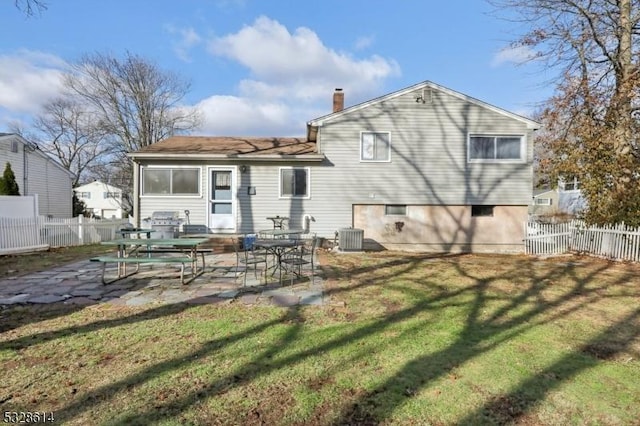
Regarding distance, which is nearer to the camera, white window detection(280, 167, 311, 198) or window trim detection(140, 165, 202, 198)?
window trim detection(140, 165, 202, 198)

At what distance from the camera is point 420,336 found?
449 cm

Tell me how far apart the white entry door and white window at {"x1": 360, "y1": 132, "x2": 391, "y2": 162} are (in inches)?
183

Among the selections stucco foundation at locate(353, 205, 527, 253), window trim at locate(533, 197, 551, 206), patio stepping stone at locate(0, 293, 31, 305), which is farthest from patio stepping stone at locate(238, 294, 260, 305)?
window trim at locate(533, 197, 551, 206)

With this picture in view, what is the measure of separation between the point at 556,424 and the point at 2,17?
10640mm

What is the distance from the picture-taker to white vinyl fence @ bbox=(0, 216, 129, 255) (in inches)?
465

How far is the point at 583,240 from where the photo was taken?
12883 mm

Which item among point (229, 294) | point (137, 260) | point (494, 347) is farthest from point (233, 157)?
point (494, 347)

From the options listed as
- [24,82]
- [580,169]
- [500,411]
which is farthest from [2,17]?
[24,82]

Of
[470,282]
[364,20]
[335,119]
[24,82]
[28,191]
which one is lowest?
[470,282]

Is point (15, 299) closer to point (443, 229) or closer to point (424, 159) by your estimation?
point (424, 159)

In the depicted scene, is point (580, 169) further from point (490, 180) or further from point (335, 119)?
point (335, 119)

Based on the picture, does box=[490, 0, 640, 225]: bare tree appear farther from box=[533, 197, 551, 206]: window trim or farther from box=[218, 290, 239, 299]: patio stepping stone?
box=[533, 197, 551, 206]: window trim

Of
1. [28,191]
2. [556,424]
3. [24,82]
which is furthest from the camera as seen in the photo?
[24,82]

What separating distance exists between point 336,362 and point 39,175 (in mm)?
26188
